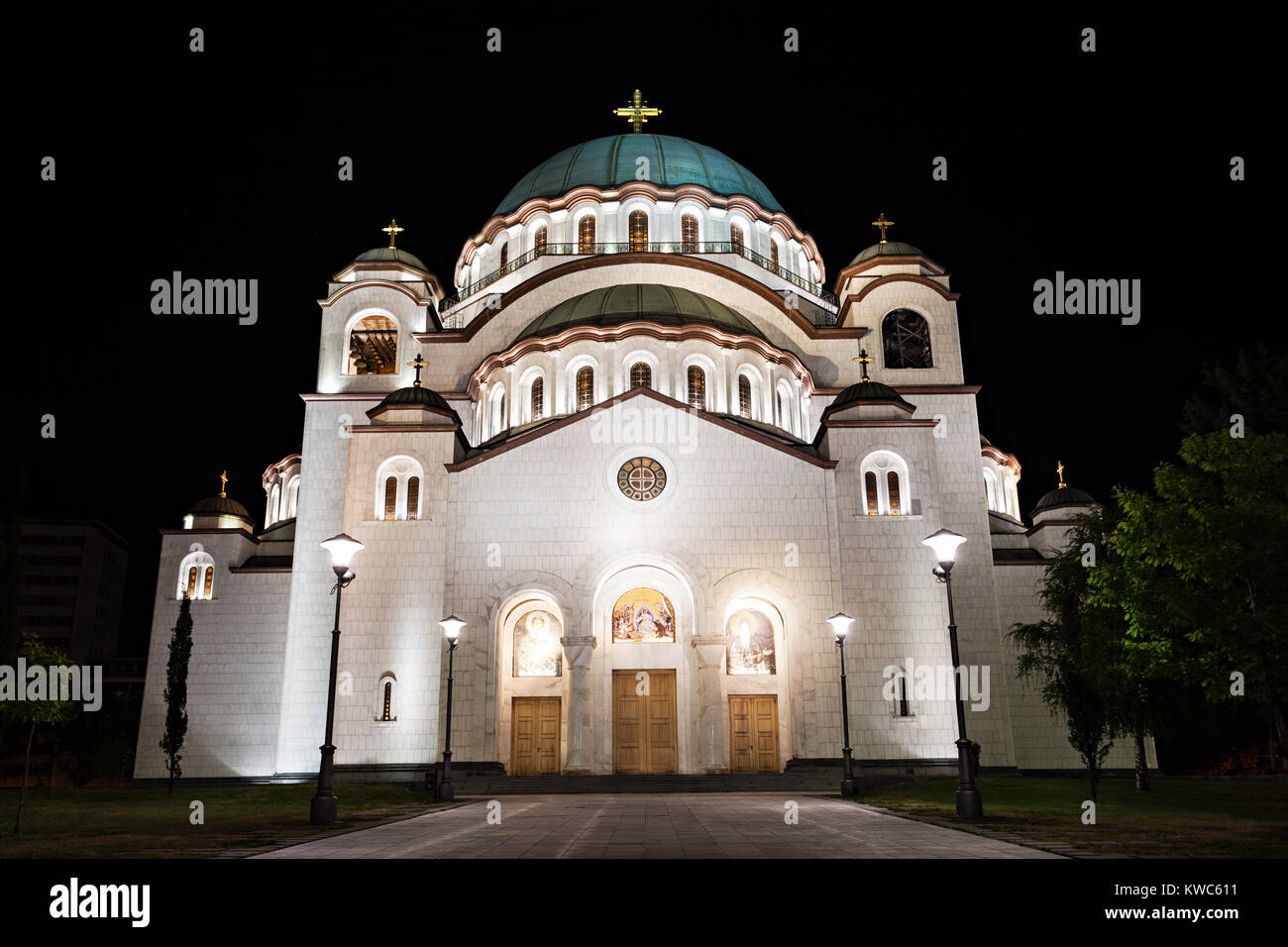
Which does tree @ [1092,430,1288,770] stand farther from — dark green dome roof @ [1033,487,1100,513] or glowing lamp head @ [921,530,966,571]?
dark green dome roof @ [1033,487,1100,513]

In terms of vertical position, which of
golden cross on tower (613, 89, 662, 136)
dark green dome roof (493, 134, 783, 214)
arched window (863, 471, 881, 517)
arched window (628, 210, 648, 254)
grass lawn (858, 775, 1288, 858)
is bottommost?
grass lawn (858, 775, 1288, 858)

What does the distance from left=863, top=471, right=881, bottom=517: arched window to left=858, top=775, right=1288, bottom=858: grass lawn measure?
7613mm

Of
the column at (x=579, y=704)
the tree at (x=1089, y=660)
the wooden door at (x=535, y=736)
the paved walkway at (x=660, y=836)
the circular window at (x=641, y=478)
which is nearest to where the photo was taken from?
the paved walkway at (x=660, y=836)

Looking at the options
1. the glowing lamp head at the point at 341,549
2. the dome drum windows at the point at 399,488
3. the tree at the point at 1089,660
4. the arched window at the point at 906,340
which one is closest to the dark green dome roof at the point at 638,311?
the arched window at the point at 906,340

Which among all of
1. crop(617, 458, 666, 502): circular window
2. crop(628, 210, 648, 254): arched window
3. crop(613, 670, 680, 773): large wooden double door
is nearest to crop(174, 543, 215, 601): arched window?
crop(617, 458, 666, 502): circular window

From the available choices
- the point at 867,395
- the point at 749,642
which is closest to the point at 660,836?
the point at 749,642

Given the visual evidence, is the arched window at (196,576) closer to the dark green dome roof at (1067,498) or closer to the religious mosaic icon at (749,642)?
the religious mosaic icon at (749,642)

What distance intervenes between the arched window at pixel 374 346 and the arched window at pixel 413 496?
7066mm

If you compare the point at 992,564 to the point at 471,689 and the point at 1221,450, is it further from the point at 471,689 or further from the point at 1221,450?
the point at 471,689

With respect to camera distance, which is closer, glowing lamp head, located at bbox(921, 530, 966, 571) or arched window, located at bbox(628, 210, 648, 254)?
glowing lamp head, located at bbox(921, 530, 966, 571)

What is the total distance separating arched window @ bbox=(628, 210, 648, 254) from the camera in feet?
117

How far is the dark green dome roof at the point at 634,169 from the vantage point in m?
37.7

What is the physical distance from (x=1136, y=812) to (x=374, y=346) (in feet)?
90.2
